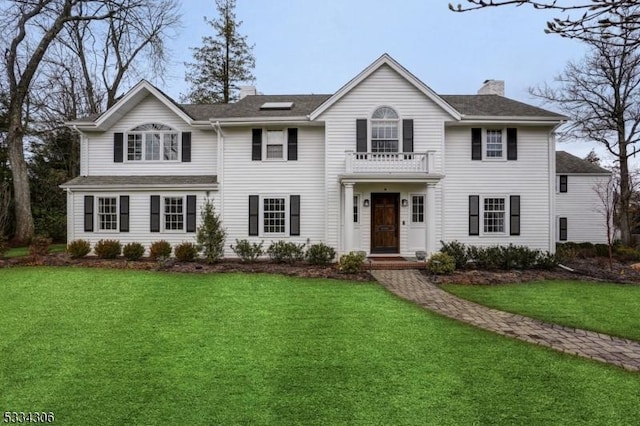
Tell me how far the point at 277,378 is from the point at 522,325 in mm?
5146

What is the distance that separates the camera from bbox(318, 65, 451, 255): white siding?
1466 centimetres

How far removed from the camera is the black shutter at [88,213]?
1552cm

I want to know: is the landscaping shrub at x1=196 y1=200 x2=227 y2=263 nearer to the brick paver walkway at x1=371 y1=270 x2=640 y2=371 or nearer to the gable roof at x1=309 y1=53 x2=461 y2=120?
the gable roof at x1=309 y1=53 x2=461 y2=120

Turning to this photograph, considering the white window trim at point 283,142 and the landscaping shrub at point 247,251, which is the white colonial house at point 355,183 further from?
the landscaping shrub at point 247,251

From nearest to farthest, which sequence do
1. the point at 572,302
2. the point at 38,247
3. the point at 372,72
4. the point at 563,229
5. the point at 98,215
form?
the point at 572,302 < the point at 38,247 < the point at 372,72 < the point at 98,215 < the point at 563,229

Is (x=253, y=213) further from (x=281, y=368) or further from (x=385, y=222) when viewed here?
(x=281, y=368)

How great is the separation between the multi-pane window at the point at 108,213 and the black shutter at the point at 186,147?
353 cm

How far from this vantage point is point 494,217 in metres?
15.1

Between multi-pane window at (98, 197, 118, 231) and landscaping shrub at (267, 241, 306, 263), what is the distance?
7.34 metres

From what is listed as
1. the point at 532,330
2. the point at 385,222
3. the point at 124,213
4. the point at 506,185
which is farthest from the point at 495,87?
the point at 124,213


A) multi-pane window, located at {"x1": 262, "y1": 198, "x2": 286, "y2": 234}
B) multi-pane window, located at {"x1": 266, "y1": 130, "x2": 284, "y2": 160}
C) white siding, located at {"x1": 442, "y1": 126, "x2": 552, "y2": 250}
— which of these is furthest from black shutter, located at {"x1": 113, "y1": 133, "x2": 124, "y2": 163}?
white siding, located at {"x1": 442, "y1": 126, "x2": 552, "y2": 250}

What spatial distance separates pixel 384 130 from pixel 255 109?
606cm

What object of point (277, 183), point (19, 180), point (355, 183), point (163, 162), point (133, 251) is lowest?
point (133, 251)

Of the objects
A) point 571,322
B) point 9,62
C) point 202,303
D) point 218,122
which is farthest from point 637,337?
point 9,62
